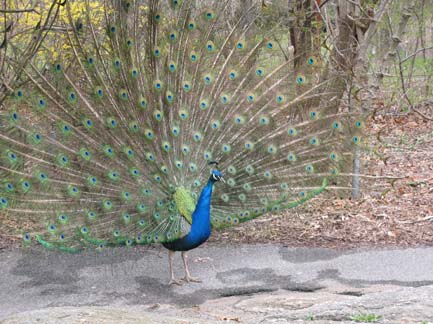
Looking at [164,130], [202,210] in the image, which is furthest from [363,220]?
[164,130]

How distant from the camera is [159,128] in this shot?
6.37 m

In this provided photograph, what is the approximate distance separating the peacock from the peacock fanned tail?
11mm

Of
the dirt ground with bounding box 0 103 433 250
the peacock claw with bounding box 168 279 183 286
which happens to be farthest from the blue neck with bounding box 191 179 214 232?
the dirt ground with bounding box 0 103 433 250

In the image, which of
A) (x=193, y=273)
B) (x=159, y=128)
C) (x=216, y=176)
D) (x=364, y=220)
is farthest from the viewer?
(x=364, y=220)

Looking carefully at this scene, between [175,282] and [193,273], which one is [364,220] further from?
[175,282]

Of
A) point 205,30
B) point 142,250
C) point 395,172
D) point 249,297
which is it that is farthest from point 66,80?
point 395,172

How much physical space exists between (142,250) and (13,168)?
6.09 feet

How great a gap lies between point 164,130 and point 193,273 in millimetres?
1467

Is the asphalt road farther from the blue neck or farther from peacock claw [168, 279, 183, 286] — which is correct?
the blue neck

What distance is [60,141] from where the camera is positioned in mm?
6352

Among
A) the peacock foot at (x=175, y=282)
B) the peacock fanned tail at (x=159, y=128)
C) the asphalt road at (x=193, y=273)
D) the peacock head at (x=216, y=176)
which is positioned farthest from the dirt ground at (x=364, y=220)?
the peacock head at (x=216, y=176)

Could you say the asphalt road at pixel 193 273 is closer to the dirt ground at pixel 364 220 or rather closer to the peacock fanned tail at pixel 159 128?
the dirt ground at pixel 364 220

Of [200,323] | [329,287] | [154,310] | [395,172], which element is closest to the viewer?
[200,323]

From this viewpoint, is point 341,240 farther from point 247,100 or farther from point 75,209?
point 75,209
